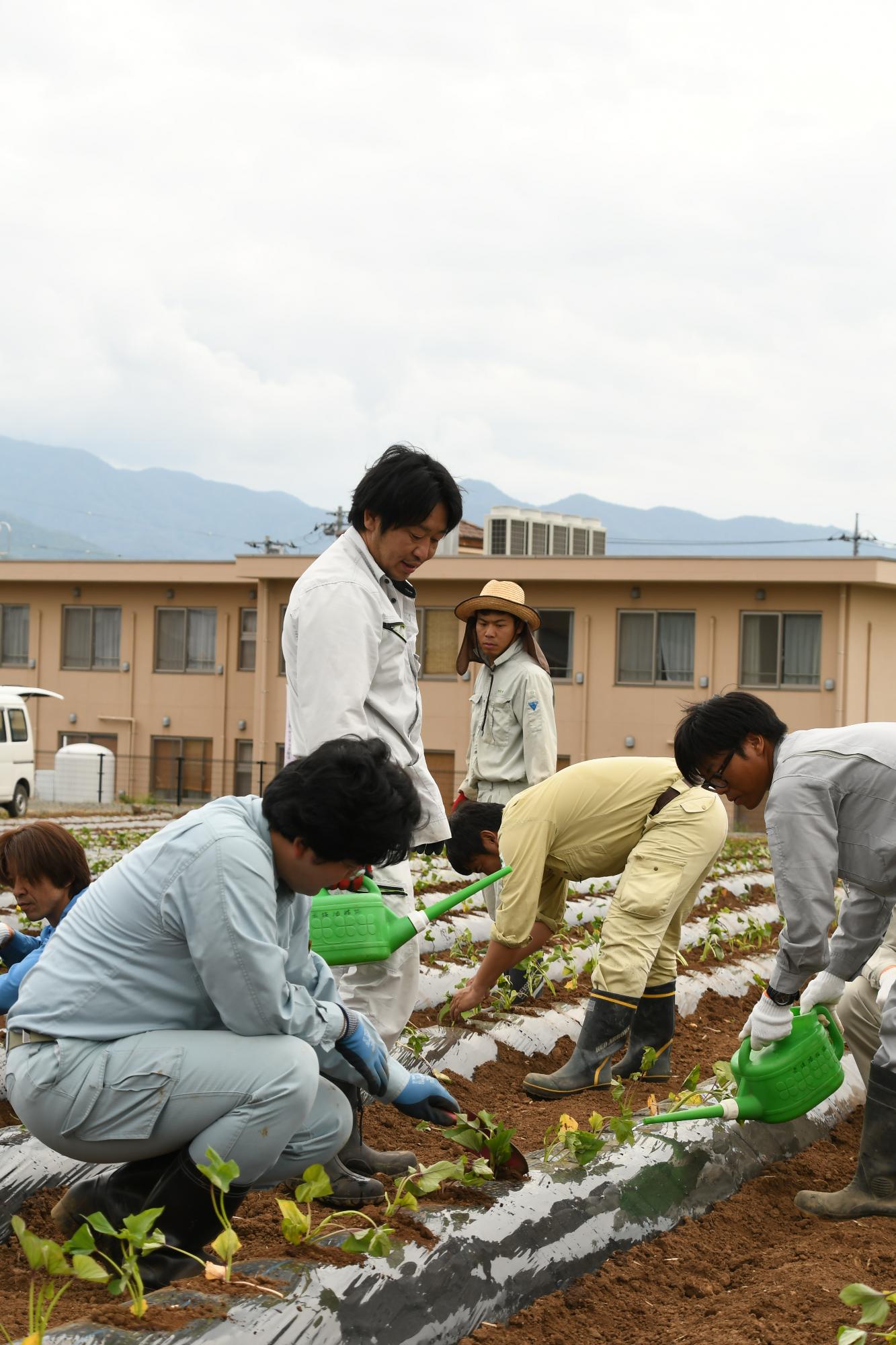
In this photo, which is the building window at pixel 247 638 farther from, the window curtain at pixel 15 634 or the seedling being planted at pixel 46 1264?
the seedling being planted at pixel 46 1264

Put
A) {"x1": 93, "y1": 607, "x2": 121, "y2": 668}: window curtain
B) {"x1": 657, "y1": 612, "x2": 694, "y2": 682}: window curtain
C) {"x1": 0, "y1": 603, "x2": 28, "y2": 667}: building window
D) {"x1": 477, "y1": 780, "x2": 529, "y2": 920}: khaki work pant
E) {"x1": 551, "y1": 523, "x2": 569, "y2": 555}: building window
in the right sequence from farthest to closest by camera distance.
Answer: {"x1": 551, "y1": 523, "x2": 569, "y2": 555}: building window, {"x1": 0, "y1": 603, "x2": 28, "y2": 667}: building window, {"x1": 93, "y1": 607, "x2": 121, "y2": 668}: window curtain, {"x1": 657, "y1": 612, "x2": 694, "y2": 682}: window curtain, {"x1": 477, "y1": 780, "x2": 529, "y2": 920}: khaki work pant

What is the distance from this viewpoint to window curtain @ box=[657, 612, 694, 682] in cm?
2180

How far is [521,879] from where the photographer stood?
4250mm

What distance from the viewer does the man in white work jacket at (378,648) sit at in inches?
127

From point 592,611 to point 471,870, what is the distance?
1786cm

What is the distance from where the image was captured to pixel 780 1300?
8.57ft

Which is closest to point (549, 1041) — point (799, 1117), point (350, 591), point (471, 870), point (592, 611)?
point (471, 870)

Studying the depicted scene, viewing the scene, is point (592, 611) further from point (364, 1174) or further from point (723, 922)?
point (364, 1174)

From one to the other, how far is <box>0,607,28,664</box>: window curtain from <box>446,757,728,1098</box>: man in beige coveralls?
2326 centimetres

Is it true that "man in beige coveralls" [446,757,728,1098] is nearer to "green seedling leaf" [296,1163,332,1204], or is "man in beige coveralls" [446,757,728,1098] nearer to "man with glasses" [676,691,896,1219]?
"man with glasses" [676,691,896,1219]

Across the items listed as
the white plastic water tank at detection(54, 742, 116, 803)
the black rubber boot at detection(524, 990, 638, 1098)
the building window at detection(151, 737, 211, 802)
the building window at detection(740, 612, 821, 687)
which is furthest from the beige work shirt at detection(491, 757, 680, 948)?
the building window at detection(151, 737, 211, 802)

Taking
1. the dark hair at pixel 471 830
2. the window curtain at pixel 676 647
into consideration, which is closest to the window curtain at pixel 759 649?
the window curtain at pixel 676 647

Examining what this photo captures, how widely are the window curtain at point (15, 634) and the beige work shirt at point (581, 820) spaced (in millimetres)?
23418

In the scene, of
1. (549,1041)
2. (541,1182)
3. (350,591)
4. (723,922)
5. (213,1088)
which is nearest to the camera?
(213,1088)
